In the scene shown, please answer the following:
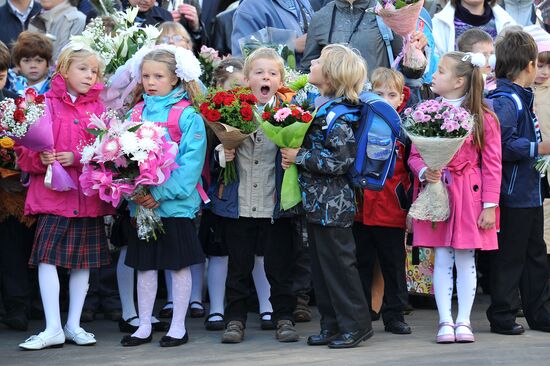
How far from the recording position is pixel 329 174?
25.8ft

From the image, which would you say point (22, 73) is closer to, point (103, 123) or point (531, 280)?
point (103, 123)

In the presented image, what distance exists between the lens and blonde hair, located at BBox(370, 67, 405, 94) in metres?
8.73

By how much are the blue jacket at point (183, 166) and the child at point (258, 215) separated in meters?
0.30

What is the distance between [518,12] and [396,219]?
11.8 feet

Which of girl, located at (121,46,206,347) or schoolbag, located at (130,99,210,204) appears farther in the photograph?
schoolbag, located at (130,99,210,204)

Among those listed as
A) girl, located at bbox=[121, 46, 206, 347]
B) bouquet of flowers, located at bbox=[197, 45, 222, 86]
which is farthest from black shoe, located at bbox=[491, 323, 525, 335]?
bouquet of flowers, located at bbox=[197, 45, 222, 86]

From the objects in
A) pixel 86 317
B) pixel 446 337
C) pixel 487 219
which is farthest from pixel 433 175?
pixel 86 317

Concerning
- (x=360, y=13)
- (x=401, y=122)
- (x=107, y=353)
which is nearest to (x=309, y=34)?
(x=360, y=13)

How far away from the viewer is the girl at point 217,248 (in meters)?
8.88

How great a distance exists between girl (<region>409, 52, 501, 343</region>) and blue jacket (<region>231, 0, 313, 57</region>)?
2311mm

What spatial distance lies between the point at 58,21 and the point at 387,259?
4448mm

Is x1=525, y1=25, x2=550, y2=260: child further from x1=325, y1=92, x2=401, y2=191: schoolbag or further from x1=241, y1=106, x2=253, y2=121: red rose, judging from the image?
x1=241, y1=106, x2=253, y2=121: red rose

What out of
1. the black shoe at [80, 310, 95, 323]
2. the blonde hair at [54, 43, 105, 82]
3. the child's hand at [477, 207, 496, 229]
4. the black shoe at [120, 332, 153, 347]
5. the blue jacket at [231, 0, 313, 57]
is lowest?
the black shoe at [120, 332, 153, 347]

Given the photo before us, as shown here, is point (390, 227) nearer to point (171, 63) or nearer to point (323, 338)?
point (323, 338)
